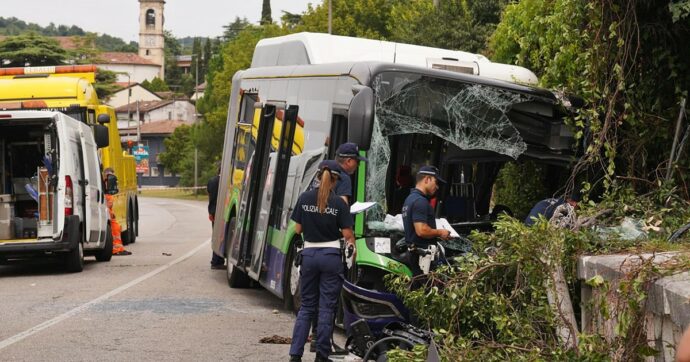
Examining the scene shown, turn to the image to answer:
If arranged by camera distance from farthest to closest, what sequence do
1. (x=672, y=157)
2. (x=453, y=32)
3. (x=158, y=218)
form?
(x=158, y=218) → (x=453, y=32) → (x=672, y=157)

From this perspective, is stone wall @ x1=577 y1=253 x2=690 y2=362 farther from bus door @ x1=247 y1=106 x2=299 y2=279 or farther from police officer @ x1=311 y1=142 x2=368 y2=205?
bus door @ x1=247 y1=106 x2=299 y2=279

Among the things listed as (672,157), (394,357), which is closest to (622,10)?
(672,157)

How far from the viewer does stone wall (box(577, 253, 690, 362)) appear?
6277 mm

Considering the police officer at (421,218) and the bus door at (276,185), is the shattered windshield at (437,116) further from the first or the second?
the bus door at (276,185)

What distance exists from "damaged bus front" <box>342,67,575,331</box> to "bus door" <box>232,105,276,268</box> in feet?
8.55

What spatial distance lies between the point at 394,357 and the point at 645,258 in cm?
177

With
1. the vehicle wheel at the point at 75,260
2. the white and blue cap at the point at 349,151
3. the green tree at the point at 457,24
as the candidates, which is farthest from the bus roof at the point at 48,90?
the green tree at the point at 457,24

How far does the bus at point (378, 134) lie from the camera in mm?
10602

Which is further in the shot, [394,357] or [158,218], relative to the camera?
[158,218]

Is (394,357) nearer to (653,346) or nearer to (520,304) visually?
(520,304)

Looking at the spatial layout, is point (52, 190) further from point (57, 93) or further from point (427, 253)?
point (427, 253)

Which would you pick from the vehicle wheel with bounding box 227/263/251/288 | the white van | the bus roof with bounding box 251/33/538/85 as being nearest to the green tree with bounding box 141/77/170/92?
the white van

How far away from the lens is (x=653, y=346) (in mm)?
6719

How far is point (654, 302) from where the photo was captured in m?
6.63
